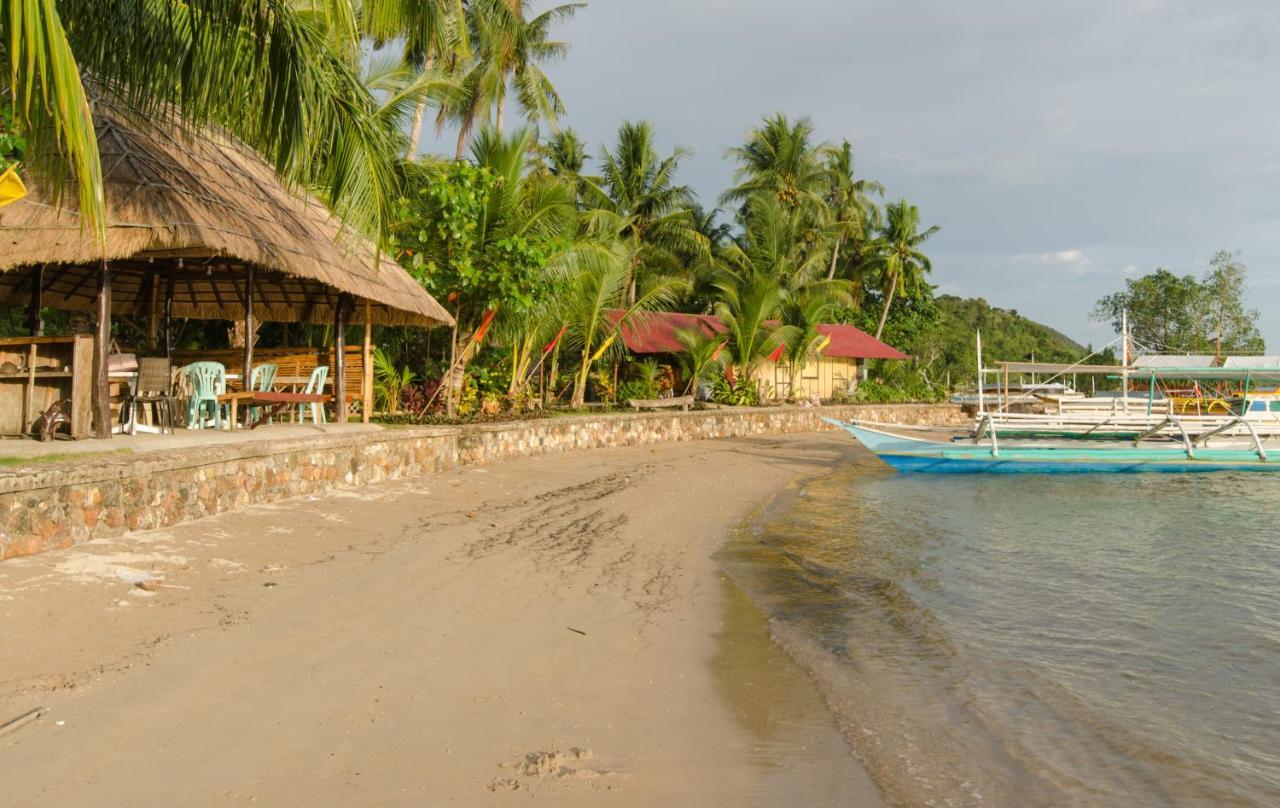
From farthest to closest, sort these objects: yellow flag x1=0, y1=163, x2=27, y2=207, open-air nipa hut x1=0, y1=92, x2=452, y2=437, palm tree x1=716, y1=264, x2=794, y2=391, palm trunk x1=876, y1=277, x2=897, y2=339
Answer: palm trunk x1=876, y1=277, x2=897, y2=339, palm tree x1=716, y1=264, x2=794, y2=391, open-air nipa hut x1=0, y1=92, x2=452, y2=437, yellow flag x1=0, y1=163, x2=27, y2=207

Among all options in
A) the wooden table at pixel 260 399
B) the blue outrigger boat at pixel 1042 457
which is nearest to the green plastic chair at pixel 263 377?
the wooden table at pixel 260 399

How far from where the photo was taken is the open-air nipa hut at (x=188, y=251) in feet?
25.8

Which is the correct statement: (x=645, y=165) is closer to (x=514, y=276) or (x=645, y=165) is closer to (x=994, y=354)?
(x=514, y=276)

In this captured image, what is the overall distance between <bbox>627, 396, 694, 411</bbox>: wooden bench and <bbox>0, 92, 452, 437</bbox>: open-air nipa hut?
8.61 m

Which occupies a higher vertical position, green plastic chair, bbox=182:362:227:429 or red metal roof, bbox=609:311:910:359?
red metal roof, bbox=609:311:910:359

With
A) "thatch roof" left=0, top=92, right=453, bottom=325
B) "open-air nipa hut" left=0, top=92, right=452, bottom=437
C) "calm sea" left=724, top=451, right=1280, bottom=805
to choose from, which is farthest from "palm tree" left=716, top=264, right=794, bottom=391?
"thatch roof" left=0, top=92, right=453, bottom=325

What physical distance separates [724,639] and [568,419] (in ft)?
36.9

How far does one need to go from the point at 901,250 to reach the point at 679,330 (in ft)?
76.1

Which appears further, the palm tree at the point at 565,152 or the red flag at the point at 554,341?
the palm tree at the point at 565,152

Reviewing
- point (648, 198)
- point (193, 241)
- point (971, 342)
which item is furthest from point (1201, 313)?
point (193, 241)

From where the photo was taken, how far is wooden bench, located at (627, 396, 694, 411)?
69.1 feet

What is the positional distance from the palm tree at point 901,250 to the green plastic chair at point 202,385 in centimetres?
3703

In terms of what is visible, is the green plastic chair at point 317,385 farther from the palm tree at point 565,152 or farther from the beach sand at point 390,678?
the palm tree at point 565,152

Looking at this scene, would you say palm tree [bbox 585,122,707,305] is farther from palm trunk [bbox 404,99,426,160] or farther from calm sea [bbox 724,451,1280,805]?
calm sea [bbox 724,451,1280,805]
